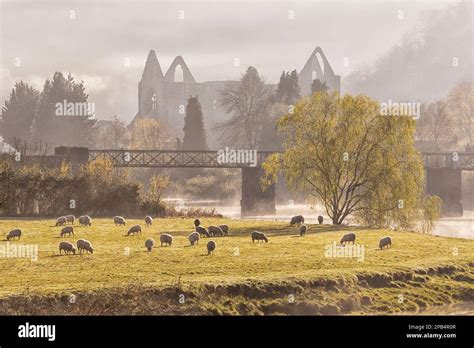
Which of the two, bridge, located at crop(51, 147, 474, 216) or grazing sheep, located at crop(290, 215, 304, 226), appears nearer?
grazing sheep, located at crop(290, 215, 304, 226)

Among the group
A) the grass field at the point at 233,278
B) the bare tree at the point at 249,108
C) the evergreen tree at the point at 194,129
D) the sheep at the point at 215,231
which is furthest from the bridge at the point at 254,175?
the grass field at the point at 233,278

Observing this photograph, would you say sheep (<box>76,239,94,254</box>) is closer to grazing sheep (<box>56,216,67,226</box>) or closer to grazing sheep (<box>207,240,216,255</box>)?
grazing sheep (<box>207,240,216,255</box>)

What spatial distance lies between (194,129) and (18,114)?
33.8 meters

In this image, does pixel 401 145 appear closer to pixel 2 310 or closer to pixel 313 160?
pixel 313 160

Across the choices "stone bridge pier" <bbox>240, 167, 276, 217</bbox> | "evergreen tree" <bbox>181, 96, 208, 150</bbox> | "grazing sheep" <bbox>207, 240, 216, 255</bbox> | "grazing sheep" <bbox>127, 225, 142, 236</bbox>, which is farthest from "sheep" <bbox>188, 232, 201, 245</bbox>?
"evergreen tree" <bbox>181, 96, 208, 150</bbox>
